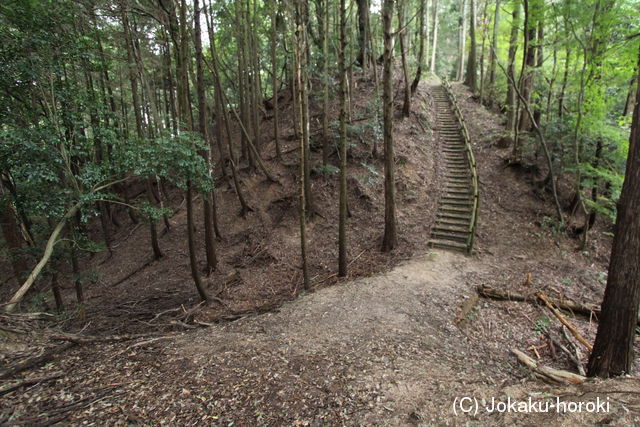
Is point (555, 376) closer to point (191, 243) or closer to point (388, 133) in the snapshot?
point (388, 133)

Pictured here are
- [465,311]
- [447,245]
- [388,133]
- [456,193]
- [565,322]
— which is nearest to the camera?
[565,322]

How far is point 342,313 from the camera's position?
274 inches

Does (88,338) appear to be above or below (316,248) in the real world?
above

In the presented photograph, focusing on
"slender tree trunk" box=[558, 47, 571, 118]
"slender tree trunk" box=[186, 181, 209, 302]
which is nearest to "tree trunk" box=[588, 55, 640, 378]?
"slender tree trunk" box=[186, 181, 209, 302]

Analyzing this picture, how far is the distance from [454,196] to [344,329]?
346 inches

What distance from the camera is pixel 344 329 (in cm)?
622

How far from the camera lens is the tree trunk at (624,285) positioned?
3787 mm

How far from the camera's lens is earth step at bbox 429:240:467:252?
10.5m

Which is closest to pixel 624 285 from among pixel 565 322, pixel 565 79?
pixel 565 322

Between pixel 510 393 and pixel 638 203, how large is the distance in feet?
9.60

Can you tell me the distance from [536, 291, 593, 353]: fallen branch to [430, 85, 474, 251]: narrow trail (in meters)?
2.82

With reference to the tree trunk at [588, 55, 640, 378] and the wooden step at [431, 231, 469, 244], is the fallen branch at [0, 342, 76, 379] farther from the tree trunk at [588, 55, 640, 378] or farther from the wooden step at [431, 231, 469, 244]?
the wooden step at [431, 231, 469, 244]

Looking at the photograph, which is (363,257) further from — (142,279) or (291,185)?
(142,279)

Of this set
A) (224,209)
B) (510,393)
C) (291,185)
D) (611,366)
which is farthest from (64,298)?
(611,366)
